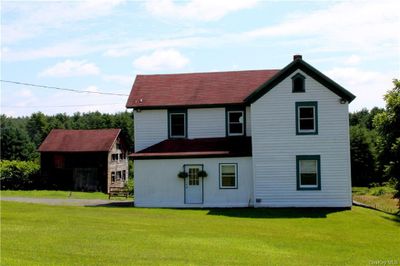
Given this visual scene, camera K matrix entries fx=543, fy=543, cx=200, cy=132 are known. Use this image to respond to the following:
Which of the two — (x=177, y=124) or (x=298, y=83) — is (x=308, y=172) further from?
(x=177, y=124)


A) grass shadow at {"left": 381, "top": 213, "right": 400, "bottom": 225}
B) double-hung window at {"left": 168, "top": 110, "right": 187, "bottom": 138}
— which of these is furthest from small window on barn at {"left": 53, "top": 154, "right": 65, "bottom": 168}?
grass shadow at {"left": 381, "top": 213, "right": 400, "bottom": 225}

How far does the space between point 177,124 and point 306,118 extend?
25.6 feet

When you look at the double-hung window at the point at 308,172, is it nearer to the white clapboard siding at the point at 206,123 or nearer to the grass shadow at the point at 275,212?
the grass shadow at the point at 275,212

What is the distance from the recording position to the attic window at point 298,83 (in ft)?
95.1

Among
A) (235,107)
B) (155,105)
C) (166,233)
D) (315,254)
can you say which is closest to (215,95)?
(235,107)

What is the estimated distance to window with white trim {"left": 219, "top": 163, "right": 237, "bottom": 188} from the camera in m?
29.9

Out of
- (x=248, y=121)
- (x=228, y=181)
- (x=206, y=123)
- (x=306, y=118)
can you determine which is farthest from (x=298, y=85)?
(x=228, y=181)

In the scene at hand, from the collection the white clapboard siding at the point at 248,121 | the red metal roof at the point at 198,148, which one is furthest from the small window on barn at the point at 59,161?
the white clapboard siding at the point at 248,121

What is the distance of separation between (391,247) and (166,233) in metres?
7.32

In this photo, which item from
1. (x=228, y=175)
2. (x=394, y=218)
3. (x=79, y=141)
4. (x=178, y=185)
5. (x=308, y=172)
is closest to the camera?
(x=394, y=218)

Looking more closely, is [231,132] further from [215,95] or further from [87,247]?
[87,247]

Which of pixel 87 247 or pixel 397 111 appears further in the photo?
pixel 397 111

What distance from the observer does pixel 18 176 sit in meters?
54.9

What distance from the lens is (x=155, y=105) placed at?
105ft
